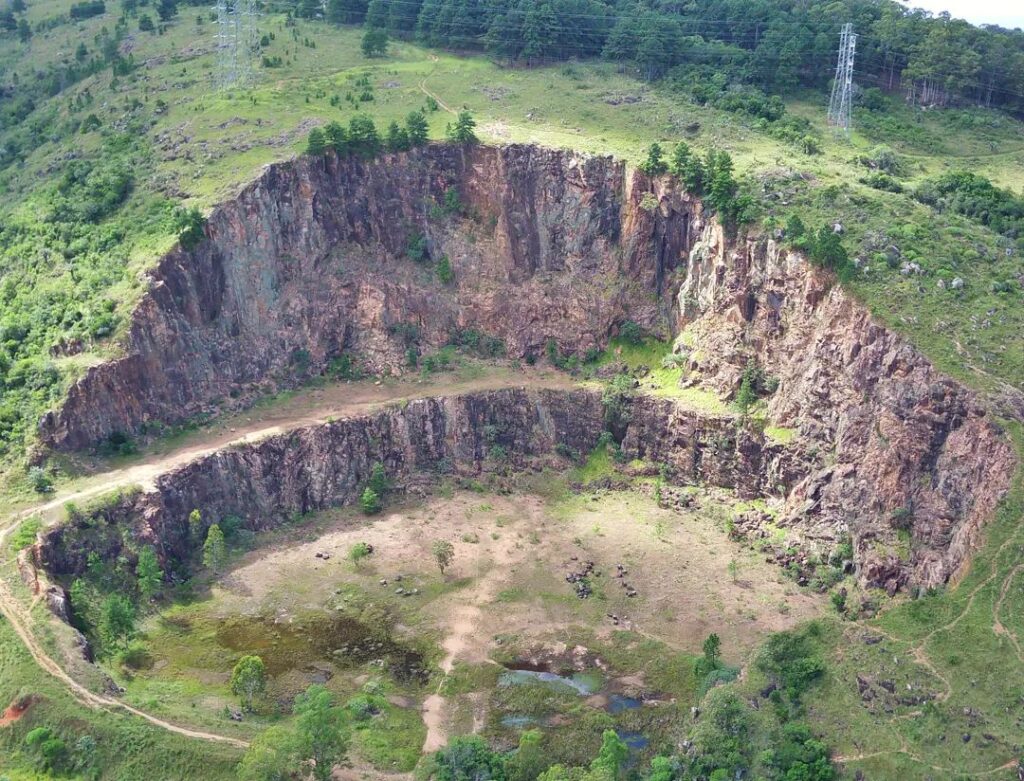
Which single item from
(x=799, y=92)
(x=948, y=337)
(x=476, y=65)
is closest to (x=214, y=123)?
(x=476, y=65)

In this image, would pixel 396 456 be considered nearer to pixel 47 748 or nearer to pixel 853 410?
pixel 853 410

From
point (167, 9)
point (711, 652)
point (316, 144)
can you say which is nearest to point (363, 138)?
point (316, 144)

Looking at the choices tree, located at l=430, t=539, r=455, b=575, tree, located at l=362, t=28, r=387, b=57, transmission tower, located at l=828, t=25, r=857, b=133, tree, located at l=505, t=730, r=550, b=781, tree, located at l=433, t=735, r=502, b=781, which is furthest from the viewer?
tree, located at l=362, t=28, r=387, b=57

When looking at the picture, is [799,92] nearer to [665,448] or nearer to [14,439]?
[665,448]

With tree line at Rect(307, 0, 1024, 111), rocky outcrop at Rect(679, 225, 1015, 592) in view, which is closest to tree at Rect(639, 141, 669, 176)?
rocky outcrop at Rect(679, 225, 1015, 592)

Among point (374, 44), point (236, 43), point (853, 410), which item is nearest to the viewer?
point (853, 410)

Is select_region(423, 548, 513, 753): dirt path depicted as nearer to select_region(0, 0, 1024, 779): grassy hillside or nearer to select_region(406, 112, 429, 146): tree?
select_region(0, 0, 1024, 779): grassy hillside
